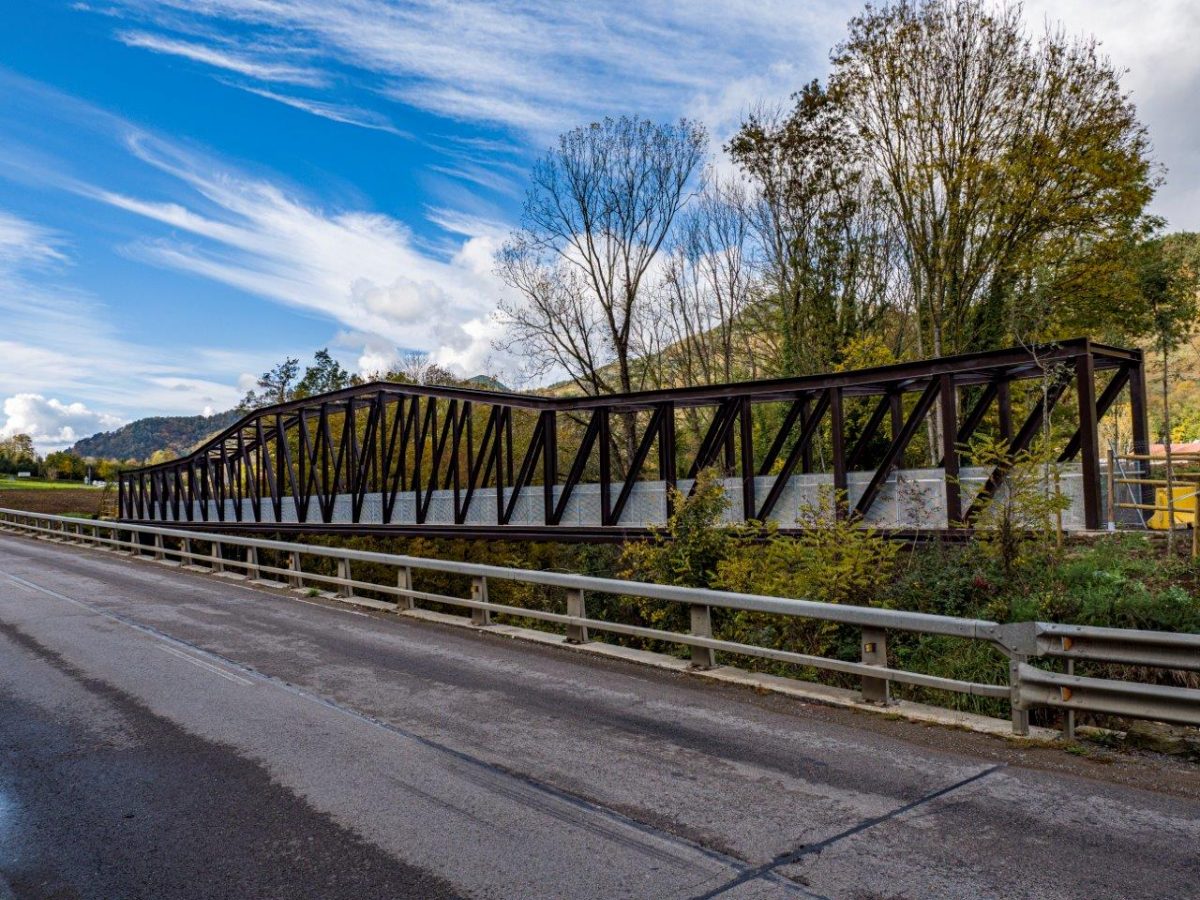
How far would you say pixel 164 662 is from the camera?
10531mm

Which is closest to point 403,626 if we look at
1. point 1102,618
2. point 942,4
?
point 1102,618

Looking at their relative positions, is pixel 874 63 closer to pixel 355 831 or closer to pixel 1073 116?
pixel 1073 116

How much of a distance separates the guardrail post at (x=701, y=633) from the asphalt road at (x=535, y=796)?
401mm

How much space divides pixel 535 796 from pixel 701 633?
4.29 m

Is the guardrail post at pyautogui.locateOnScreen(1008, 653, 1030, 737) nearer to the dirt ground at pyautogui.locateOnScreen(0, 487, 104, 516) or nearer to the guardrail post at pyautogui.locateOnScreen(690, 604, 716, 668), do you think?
→ the guardrail post at pyautogui.locateOnScreen(690, 604, 716, 668)

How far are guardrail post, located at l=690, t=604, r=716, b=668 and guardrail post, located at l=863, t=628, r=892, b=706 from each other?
2.00 meters

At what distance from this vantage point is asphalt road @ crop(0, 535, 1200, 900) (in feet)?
15.0

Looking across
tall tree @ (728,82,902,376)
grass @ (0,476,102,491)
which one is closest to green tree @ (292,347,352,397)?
grass @ (0,476,102,491)

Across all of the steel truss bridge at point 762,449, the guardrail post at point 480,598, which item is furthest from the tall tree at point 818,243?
the guardrail post at point 480,598

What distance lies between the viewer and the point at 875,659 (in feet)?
26.3

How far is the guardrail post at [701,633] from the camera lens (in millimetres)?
9688

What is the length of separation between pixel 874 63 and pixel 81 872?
106 ft

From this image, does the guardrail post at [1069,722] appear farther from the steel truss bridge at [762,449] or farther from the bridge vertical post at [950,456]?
the bridge vertical post at [950,456]

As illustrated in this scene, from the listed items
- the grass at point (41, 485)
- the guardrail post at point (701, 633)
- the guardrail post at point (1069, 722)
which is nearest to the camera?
the guardrail post at point (1069, 722)
